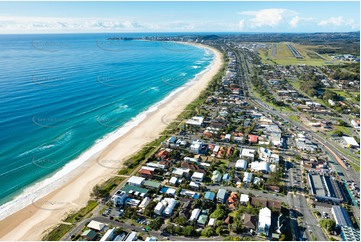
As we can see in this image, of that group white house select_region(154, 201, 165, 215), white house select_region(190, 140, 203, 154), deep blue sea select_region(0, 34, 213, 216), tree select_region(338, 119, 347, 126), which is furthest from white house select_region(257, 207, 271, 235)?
tree select_region(338, 119, 347, 126)

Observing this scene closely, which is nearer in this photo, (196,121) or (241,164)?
(241,164)

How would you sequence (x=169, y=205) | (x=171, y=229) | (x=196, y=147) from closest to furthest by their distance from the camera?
1. (x=171, y=229)
2. (x=169, y=205)
3. (x=196, y=147)

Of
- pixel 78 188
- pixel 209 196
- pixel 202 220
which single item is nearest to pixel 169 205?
pixel 202 220

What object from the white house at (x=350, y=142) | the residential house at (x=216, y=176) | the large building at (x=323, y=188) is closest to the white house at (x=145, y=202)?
the residential house at (x=216, y=176)

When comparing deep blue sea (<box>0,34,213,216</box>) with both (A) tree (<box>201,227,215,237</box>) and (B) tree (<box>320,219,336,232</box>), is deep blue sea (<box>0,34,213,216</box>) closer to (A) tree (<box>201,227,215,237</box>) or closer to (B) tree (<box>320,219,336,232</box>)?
(A) tree (<box>201,227,215,237</box>)

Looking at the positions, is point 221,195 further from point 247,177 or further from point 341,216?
point 341,216

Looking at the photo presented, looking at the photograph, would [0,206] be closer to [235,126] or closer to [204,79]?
[235,126]

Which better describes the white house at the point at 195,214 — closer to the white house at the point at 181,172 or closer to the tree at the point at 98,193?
the white house at the point at 181,172
